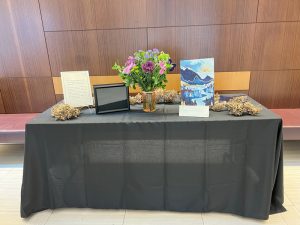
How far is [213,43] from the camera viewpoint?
92.5 inches

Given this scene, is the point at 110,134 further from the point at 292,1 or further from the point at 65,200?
the point at 292,1

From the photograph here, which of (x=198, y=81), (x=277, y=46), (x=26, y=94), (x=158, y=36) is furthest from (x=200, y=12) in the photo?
(x=26, y=94)

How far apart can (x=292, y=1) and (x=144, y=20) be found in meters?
1.54

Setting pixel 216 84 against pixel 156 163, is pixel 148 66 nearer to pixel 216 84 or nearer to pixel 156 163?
pixel 156 163

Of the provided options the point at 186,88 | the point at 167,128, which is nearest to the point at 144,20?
the point at 186,88

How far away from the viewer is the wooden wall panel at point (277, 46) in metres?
2.27

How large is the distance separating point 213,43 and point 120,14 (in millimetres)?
1067

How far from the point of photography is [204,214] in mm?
1582

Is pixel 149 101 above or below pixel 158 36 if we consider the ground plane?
below

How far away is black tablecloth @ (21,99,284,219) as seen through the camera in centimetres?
136

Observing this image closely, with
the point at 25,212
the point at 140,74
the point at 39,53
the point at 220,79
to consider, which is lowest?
the point at 25,212

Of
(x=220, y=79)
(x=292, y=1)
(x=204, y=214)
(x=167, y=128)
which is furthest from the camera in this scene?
(x=220, y=79)

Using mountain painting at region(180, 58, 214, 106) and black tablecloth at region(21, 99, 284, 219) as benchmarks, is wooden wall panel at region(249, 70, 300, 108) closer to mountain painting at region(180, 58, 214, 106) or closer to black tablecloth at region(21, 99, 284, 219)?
black tablecloth at region(21, 99, 284, 219)

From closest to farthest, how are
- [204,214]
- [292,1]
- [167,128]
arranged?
1. [167,128]
2. [204,214]
3. [292,1]
